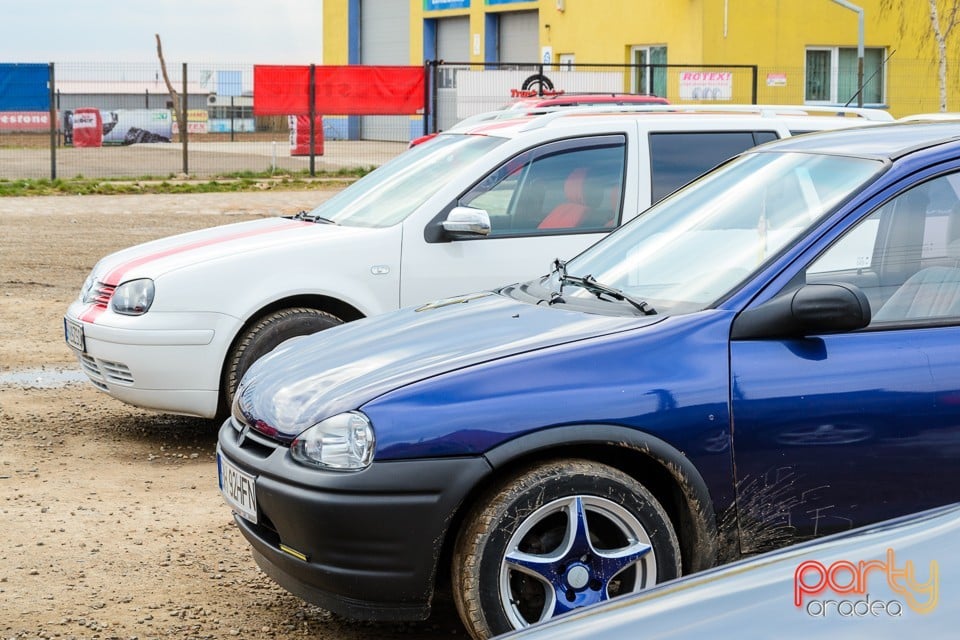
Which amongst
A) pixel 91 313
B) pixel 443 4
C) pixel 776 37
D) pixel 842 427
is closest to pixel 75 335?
pixel 91 313

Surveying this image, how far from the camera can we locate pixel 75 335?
7098 millimetres

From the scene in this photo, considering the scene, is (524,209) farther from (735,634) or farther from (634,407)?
(735,634)

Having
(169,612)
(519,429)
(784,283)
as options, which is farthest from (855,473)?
(169,612)

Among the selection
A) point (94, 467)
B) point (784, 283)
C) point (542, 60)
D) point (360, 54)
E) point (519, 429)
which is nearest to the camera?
point (519, 429)

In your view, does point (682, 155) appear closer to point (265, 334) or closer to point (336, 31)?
point (265, 334)

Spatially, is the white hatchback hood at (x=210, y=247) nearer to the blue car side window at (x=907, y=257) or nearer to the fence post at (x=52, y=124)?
the blue car side window at (x=907, y=257)

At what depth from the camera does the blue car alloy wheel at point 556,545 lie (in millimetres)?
3797

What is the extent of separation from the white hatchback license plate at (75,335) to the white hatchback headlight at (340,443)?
11.3 feet

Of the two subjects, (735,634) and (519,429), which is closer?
(735,634)

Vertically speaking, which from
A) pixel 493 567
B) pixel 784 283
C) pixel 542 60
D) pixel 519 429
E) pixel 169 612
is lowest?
pixel 169 612

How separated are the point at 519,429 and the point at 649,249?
3.96 ft

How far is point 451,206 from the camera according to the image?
22.7ft

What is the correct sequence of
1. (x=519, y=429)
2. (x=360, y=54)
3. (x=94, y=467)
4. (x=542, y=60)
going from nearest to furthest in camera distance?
(x=519, y=429) → (x=94, y=467) → (x=542, y=60) → (x=360, y=54)

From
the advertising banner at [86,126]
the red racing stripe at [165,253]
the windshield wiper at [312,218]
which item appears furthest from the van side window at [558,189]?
the advertising banner at [86,126]
